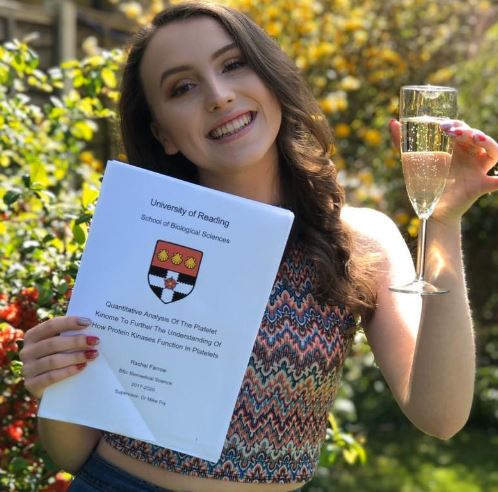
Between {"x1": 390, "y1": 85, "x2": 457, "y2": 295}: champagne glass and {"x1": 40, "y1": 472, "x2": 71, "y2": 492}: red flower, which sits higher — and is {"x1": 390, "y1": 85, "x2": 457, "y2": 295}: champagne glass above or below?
above

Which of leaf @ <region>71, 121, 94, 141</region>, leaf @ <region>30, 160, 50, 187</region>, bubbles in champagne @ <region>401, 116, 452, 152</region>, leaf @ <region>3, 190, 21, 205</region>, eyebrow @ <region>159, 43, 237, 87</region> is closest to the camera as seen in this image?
bubbles in champagne @ <region>401, 116, 452, 152</region>

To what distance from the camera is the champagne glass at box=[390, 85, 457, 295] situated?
5.53ft

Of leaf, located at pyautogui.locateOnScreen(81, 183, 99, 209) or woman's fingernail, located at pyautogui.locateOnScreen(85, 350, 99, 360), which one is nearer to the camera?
woman's fingernail, located at pyautogui.locateOnScreen(85, 350, 99, 360)

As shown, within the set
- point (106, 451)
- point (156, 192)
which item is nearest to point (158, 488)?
point (106, 451)

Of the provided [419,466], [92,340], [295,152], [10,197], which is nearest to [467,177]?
[295,152]

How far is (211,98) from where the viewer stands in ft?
6.46

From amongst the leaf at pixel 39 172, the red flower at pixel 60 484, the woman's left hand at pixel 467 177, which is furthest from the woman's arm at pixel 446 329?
the leaf at pixel 39 172

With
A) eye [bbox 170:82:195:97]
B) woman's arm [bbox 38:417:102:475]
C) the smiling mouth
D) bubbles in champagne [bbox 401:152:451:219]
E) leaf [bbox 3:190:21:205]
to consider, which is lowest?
woman's arm [bbox 38:417:102:475]

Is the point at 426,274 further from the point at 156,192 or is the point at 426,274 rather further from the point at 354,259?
the point at 156,192

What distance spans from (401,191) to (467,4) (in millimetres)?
1591

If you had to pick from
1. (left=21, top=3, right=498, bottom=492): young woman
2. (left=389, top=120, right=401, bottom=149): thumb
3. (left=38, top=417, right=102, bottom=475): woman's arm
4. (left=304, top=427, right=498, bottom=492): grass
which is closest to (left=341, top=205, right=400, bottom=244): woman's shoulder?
(left=21, top=3, right=498, bottom=492): young woman

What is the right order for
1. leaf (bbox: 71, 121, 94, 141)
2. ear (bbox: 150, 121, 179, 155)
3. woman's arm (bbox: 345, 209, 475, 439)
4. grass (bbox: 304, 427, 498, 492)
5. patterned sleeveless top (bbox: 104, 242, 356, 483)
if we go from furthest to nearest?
1. grass (bbox: 304, 427, 498, 492)
2. leaf (bbox: 71, 121, 94, 141)
3. ear (bbox: 150, 121, 179, 155)
4. patterned sleeveless top (bbox: 104, 242, 356, 483)
5. woman's arm (bbox: 345, 209, 475, 439)

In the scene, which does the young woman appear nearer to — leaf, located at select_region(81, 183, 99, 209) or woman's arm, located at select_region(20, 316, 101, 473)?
woman's arm, located at select_region(20, 316, 101, 473)

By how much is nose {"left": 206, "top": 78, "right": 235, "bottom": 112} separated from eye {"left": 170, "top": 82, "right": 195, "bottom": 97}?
0.19 feet
